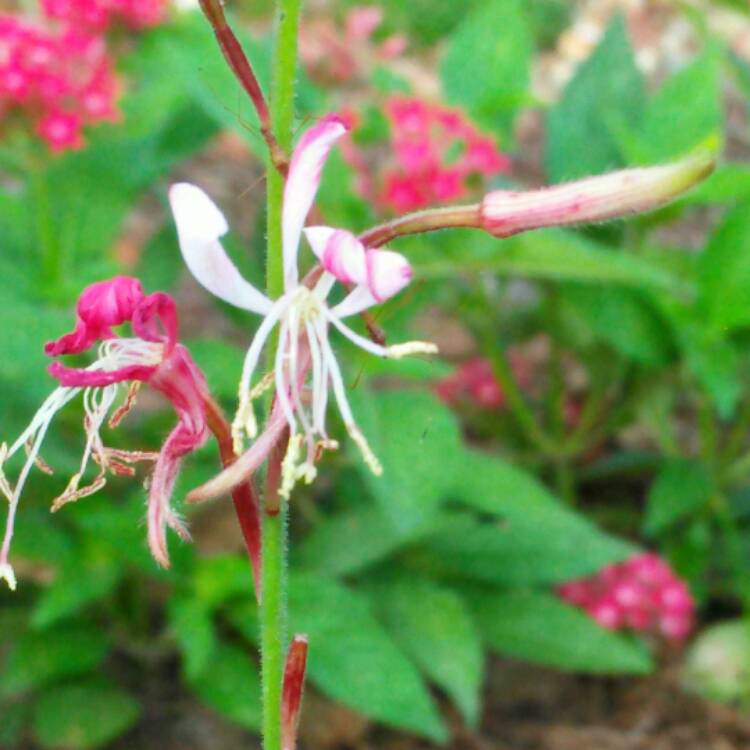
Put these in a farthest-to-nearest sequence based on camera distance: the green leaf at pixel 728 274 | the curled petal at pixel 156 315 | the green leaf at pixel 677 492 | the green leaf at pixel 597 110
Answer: the green leaf at pixel 597 110 → the green leaf at pixel 677 492 → the green leaf at pixel 728 274 → the curled petal at pixel 156 315

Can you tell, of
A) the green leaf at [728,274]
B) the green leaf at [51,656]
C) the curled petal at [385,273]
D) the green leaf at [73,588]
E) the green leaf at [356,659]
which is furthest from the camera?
the green leaf at [728,274]

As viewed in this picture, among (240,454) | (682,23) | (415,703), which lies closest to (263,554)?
(240,454)

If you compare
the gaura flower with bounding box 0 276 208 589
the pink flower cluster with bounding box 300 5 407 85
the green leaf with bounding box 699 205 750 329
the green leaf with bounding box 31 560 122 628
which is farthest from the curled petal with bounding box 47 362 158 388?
the pink flower cluster with bounding box 300 5 407 85

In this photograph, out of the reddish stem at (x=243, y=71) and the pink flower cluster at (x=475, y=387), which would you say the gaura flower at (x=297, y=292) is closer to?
the reddish stem at (x=243, y=71)

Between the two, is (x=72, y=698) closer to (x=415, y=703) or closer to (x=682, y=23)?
(x=415, y=703)

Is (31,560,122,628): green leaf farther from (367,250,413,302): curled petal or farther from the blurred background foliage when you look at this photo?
(367,250,413,302): curled petal

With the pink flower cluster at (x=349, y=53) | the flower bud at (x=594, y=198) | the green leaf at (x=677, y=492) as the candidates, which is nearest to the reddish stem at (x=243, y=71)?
the flower bud at (x=594, y=198)

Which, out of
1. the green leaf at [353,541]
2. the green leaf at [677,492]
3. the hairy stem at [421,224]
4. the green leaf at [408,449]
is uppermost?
the hairy stem at [421,224]
